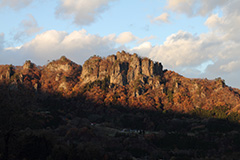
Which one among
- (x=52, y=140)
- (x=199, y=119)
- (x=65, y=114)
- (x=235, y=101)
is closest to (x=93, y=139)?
(x=52, y=140)

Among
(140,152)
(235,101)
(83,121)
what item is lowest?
(140,152)

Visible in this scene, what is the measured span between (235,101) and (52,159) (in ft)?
525

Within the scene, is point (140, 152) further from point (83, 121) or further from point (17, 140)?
point (83, 121)

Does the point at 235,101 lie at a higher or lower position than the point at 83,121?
higher

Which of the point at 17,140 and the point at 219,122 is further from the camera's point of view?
the point at 219,122

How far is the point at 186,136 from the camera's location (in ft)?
452

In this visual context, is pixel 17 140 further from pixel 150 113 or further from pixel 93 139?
pixel 150 113

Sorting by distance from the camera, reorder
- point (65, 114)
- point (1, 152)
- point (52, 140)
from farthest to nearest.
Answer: point (65, 114)
point (52, 140)
point (1, 152)

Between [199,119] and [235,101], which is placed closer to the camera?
[199,119]

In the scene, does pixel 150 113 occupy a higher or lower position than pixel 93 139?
higher

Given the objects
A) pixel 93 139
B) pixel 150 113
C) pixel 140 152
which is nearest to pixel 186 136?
pixel 140 152

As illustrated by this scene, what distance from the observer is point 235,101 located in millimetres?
197500

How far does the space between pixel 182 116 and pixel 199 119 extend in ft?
35.9

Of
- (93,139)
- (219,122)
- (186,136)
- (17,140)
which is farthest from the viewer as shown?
(219,122)
